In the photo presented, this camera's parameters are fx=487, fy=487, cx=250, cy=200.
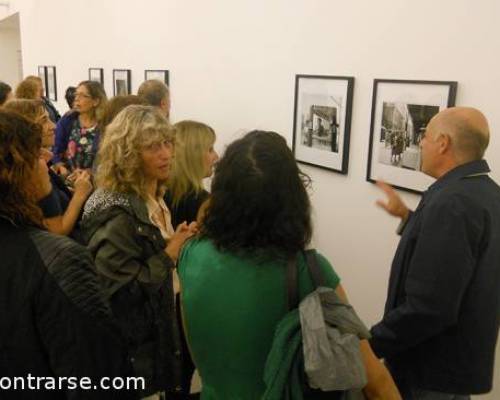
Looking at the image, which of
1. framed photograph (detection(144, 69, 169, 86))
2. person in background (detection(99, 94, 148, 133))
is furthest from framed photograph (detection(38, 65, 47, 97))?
person in background (detection(99, 94, 148, 133))

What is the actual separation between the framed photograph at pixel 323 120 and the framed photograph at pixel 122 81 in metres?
3.67

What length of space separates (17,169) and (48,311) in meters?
0.37

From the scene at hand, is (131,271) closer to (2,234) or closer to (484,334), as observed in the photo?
(2,234)

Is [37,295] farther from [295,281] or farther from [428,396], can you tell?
[428,396]

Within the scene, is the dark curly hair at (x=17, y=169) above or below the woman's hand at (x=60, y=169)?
above

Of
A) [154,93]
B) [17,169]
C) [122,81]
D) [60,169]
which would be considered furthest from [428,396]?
[122,81]

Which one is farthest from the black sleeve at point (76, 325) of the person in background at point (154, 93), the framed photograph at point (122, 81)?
the framed photograph at point (122, 81)

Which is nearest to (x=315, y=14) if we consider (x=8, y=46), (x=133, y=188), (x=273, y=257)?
(x=133, y=188)

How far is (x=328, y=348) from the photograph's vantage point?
4.18 ft

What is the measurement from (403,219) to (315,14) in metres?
1.72

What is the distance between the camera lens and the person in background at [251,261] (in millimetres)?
1377

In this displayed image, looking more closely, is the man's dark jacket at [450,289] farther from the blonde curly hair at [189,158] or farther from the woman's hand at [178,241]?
the blonde curly hair at [189,158]

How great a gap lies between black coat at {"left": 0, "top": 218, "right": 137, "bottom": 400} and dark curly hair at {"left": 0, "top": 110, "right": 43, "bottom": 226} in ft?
0.13

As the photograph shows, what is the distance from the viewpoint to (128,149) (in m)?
2.12
